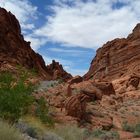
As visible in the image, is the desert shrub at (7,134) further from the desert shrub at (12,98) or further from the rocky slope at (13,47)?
the rocky slope at (13,47)

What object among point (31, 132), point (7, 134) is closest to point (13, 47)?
point (31, 132)

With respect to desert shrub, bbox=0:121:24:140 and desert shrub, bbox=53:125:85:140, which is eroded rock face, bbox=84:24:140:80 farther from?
desert shrub, bbox=0:121:24:140

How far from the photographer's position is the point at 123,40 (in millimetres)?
95562

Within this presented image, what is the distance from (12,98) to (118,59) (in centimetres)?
7863

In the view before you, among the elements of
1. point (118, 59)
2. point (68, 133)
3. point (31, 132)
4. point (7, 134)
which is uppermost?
point (118, 59)

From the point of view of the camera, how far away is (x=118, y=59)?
302ft

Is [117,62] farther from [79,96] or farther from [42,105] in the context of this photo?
[42,105]

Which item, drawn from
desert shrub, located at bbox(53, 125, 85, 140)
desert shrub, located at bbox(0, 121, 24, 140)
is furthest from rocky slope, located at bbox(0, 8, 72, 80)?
desert shrub, located at bbox(0, 121, 24, 140)

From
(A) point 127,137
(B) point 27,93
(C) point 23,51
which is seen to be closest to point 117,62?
(C) point 23,51

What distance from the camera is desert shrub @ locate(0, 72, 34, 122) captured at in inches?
561

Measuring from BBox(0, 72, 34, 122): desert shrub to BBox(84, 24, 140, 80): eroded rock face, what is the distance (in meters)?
66.7

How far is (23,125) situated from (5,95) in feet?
4.69

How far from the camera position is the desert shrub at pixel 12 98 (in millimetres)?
14242

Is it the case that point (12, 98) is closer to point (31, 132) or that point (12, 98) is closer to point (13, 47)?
point (31, 132)
